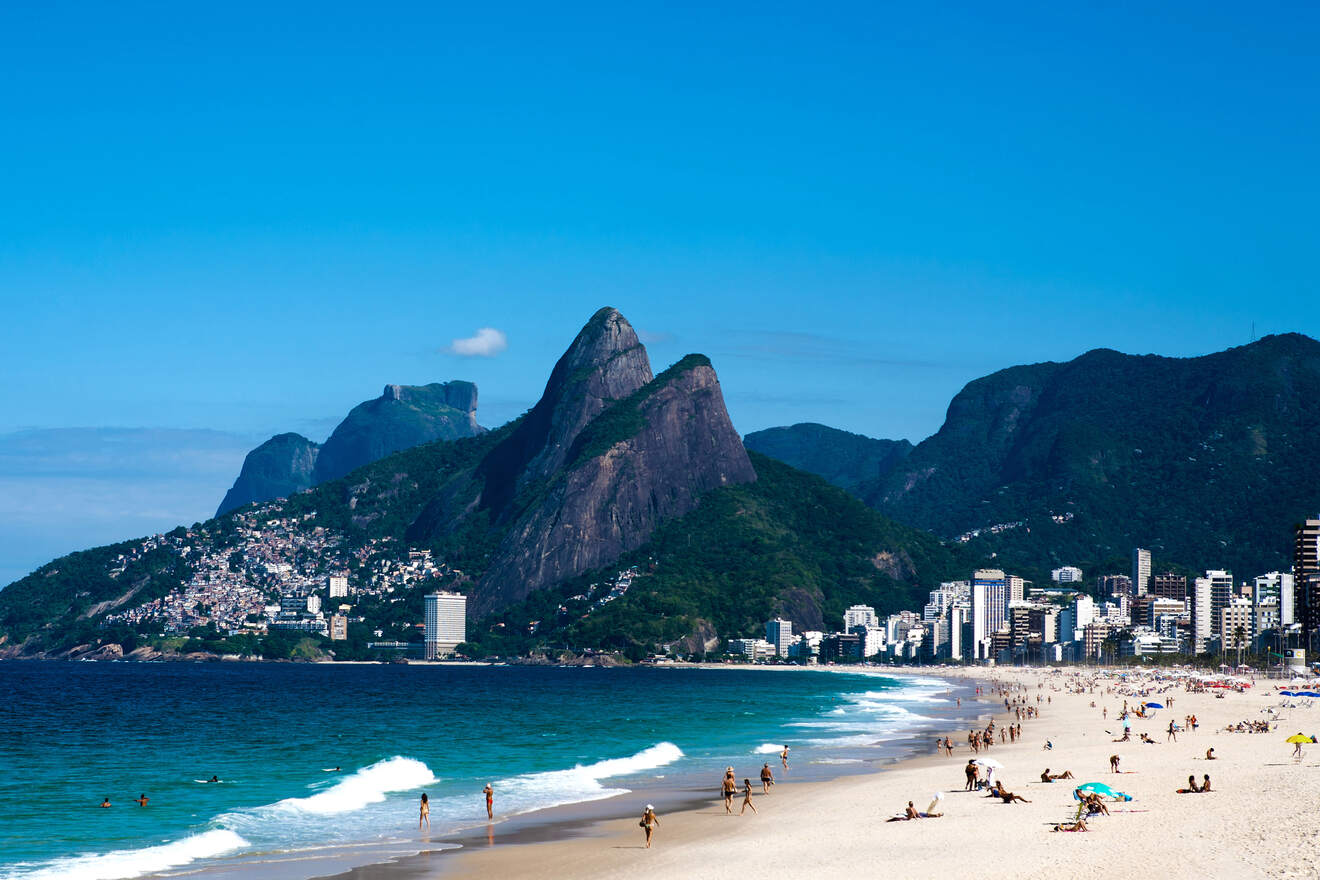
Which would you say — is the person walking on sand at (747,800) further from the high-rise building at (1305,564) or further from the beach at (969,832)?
the high-rise building at (1305,564)

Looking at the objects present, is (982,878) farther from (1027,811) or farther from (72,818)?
(72,818)

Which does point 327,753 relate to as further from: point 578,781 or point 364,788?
point 578,781

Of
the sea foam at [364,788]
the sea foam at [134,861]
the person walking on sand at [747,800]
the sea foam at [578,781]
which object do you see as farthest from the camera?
the sea foam at [578,781]

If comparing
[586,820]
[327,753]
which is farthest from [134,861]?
[327,753]

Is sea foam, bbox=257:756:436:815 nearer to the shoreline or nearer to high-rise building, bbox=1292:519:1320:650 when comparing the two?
the shoreline

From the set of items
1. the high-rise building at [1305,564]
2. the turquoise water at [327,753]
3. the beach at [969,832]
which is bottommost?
the turquoise water at [327,753]

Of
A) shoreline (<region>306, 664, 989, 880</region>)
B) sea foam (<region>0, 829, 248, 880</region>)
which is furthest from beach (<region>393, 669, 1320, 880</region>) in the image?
sea foam (<region>0, 829, 248, 880</region>)

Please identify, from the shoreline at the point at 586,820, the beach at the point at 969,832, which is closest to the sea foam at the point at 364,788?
the shoreline at the point at 586,820
